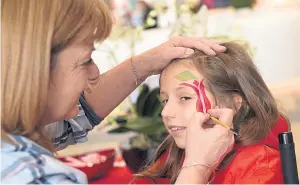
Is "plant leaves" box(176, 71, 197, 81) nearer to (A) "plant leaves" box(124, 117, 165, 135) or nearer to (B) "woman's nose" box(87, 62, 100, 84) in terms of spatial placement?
(B) "woman's nose" box(87, 62, 100, 84)

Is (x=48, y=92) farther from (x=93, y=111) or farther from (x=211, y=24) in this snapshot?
(x=211, y=24)

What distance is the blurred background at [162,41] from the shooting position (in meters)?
1.72

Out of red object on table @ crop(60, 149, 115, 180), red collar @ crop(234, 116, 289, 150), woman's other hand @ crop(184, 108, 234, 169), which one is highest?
woman's other hand @ crop(184, 108, 234, 169)

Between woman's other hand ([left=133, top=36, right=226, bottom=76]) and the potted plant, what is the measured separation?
0.41 metres

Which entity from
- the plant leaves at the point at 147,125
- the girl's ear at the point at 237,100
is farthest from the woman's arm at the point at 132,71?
the plant leaves at the point at 147,125

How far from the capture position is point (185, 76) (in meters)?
1.22

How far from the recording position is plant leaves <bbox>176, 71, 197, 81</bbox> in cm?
121

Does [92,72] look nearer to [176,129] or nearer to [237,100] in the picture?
[176,129]

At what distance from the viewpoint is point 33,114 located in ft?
2.93

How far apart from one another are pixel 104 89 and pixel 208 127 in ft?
1.27

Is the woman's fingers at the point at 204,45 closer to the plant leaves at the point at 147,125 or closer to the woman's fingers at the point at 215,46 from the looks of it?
the woman's fingers at the point at 215,46

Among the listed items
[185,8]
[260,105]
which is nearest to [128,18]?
[185,8]

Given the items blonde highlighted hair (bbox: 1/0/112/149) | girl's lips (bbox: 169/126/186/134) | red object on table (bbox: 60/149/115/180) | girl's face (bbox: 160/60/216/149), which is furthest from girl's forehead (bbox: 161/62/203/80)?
red object on table (bbox: 60/149/115/180)

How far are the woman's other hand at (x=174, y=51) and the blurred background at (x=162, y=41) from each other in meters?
0.19
